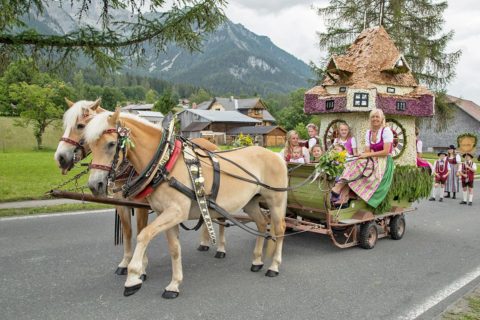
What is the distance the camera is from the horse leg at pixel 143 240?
3.54 metres

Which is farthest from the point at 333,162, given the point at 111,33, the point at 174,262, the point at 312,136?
the point at 111,33

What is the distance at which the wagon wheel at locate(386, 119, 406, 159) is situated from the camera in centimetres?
736

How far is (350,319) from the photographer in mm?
3697

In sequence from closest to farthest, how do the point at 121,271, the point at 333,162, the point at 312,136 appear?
the point at 121,271 → the point at 333,162 → the point at 312,136

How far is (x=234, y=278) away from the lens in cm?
478

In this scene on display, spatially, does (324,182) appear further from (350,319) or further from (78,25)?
(78,25)

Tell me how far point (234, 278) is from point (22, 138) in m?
41.6

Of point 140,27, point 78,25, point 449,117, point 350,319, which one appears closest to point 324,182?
point 350,319

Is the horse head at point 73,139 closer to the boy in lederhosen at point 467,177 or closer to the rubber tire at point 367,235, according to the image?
the rubber tire at point 367,235

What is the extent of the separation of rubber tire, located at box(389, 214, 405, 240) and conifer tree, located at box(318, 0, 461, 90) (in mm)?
13068

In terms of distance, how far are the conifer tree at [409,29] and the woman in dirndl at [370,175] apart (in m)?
13.4

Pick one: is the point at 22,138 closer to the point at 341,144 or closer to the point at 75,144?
the point at 341,144

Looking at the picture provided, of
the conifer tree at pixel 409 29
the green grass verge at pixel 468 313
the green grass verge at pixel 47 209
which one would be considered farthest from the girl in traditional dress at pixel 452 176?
the green grass verge at pixel 47 209

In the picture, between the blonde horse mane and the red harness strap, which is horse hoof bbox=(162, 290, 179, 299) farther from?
the blonde horse mane
